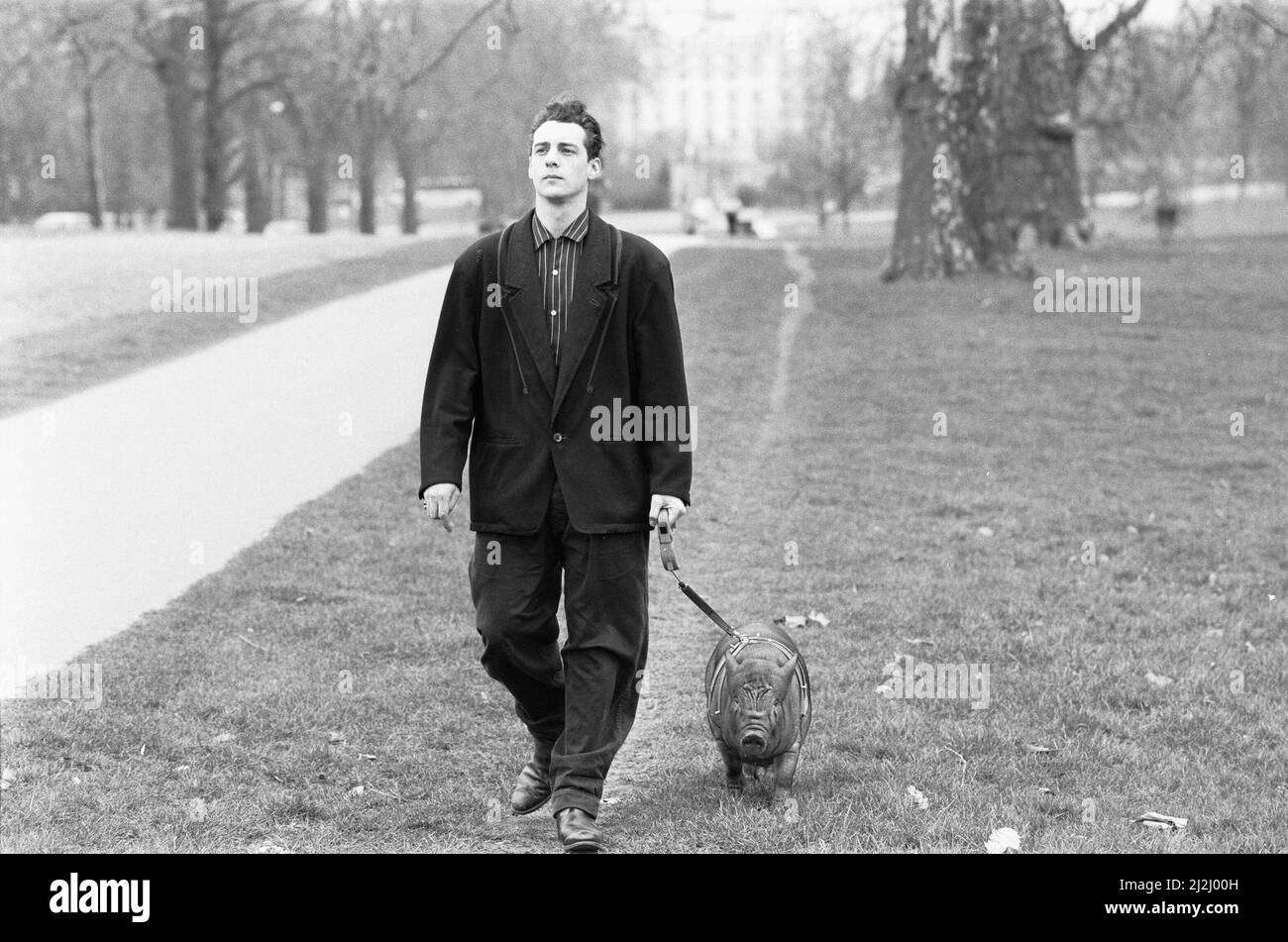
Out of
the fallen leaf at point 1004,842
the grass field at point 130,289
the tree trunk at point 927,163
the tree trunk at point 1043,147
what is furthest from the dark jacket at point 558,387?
the tree trunk at point 1043,147

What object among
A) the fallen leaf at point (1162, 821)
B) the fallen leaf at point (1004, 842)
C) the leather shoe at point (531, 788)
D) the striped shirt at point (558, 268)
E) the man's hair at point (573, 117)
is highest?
the man's hair at point (573, 117)

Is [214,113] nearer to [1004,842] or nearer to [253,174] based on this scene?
[253,174]

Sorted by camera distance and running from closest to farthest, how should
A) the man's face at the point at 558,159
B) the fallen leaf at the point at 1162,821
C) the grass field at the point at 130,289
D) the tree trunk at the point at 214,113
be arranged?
the man's face at the point at 558,159, the fallen leaf at the point at 1162,821, the grass field at the point at 130,289, the tree trunk at the point at 214,113

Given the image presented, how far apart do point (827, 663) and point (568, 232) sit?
9.42 ft

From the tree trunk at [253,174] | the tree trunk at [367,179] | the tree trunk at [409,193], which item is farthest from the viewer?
the tree trunk at [409,193]

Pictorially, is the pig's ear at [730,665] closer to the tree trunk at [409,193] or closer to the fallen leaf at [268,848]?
the fallen leaf at [268,848]

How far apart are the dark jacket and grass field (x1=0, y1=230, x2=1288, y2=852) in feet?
3.58

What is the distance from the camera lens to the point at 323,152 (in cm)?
4544

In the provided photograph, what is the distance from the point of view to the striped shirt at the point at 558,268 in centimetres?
486

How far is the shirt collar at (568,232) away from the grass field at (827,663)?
6.15 feet

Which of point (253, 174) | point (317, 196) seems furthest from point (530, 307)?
point (317, 196)

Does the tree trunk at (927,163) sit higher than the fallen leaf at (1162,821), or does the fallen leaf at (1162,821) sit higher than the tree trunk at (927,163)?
the tree trunk at (927,163)

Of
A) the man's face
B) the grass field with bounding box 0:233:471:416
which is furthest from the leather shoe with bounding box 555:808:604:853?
the grass field with bounding box 0:233:471:416

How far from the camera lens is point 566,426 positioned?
191 inches
